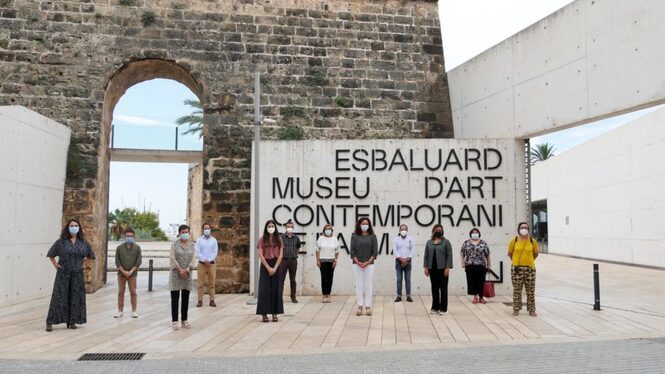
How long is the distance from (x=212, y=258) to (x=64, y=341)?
3921mm

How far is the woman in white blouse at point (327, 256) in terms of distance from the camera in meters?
11.9

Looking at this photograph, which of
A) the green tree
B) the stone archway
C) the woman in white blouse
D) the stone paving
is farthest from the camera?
the green tree

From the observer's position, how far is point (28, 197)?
12180mm

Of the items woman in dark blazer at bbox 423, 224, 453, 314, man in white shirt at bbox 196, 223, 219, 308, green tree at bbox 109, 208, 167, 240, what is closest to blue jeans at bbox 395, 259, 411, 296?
woman in dark blazer at bbox 423, 224, 453, 314

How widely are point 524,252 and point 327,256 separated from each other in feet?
12.4

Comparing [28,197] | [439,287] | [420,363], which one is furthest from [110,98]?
[420,363]

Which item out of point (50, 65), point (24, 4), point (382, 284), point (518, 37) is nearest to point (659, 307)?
point (382, 284)

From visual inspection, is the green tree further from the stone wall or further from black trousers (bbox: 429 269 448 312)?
black trousers (bbox: 429 269 448 312)

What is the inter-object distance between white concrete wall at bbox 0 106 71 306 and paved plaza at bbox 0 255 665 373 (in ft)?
2.25

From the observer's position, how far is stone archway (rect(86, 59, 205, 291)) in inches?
559

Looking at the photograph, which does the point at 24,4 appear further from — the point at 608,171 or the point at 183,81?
the point at 608,171

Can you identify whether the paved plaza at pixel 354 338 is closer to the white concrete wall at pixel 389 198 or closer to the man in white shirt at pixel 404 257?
the man in white shirt at pixel 404 257

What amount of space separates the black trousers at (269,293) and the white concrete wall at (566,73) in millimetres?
6768

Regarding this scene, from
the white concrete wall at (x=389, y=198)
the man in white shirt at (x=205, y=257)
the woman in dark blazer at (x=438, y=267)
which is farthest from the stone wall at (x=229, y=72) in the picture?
the woman in dark blazer at (x=438, y=267)
